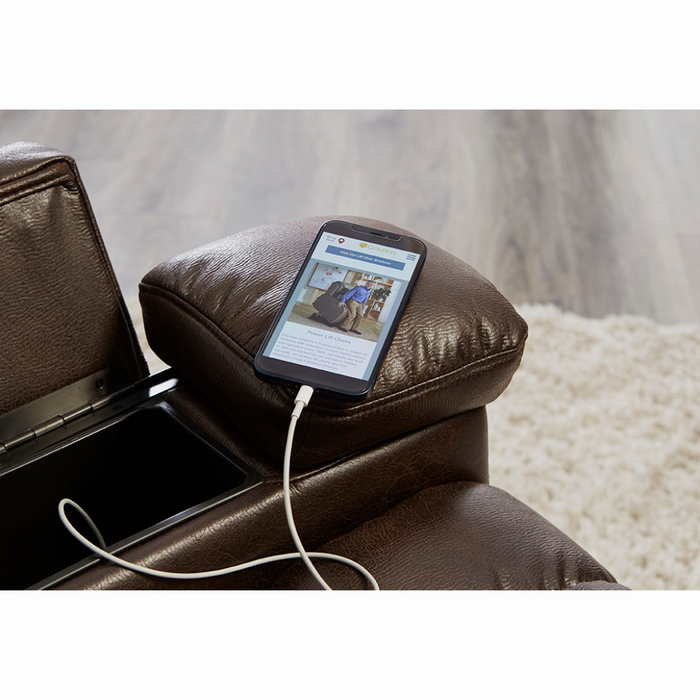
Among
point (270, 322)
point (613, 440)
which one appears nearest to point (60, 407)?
point (270, 322)

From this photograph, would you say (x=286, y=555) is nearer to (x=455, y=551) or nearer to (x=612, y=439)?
(x=455, y=551)

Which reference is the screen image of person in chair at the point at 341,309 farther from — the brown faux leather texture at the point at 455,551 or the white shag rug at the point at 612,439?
the white shag rug at the point at 612,439

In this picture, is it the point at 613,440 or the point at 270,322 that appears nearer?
the point at 270,322

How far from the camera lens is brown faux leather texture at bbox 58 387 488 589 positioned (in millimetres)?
583

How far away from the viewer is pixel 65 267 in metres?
0.65

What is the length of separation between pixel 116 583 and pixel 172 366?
27 centimetres

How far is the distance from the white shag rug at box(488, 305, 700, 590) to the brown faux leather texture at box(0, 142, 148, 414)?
2.81ft

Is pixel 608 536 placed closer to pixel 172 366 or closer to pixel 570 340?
pixel 570 340

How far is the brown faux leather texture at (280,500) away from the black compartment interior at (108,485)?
2 centimetres

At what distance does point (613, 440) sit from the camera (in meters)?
1.38

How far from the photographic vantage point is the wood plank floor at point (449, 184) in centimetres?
189

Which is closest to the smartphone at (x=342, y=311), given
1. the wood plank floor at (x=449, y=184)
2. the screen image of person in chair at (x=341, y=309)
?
the screen image of person in chair at (x=341, y=309)

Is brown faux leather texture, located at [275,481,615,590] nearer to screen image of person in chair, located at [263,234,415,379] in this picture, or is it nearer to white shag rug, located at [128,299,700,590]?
screen image of person in chair, located at [263,234,415,379]

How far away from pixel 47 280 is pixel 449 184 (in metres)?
1.73
